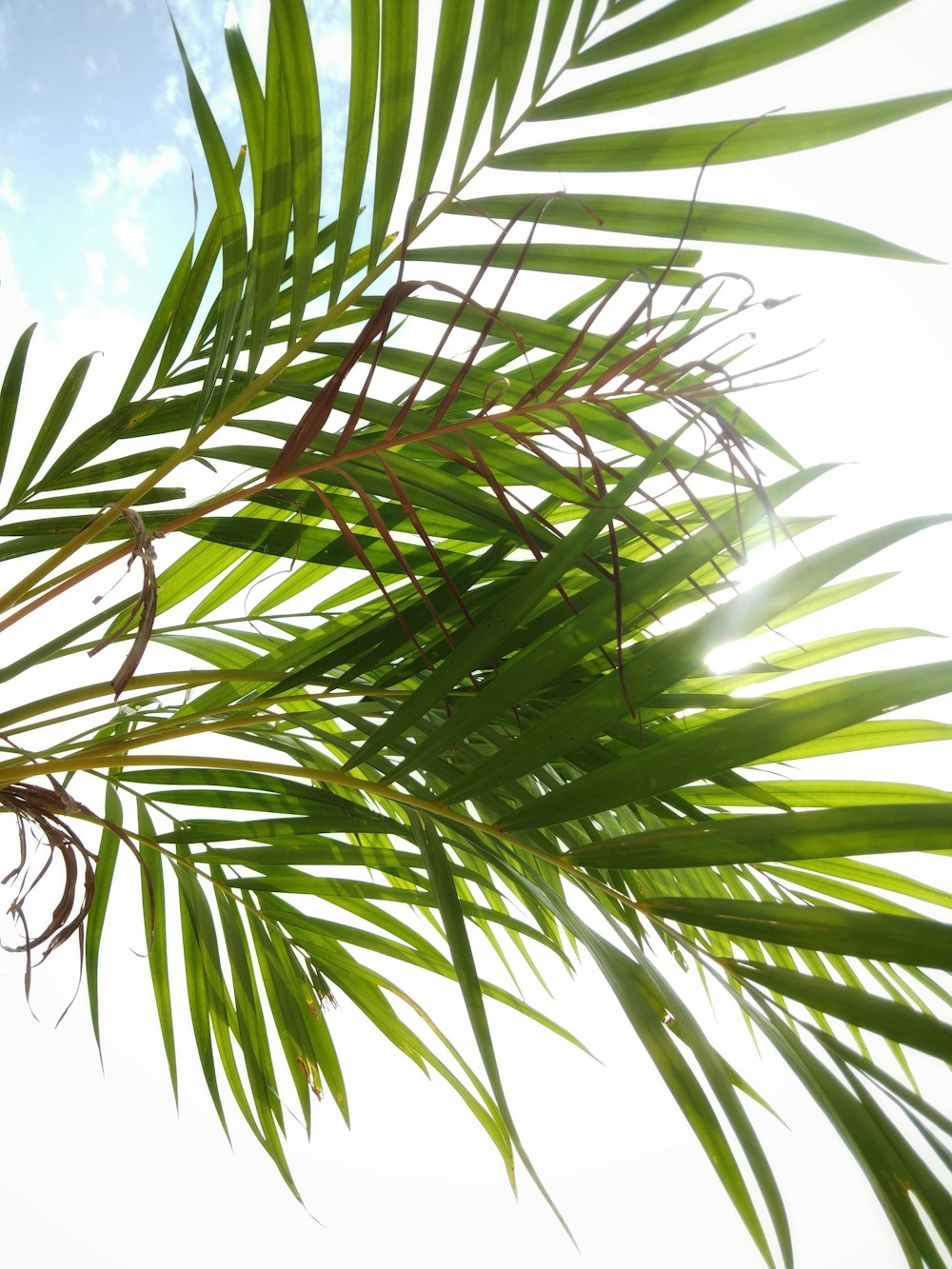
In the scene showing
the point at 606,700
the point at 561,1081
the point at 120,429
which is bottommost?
the point at 561,1081

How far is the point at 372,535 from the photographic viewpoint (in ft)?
1.64

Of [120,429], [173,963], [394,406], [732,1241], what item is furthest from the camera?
[732,1241]

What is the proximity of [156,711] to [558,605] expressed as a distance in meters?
0.39

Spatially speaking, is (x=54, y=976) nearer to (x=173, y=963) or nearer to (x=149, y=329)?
(x=173, y=963)

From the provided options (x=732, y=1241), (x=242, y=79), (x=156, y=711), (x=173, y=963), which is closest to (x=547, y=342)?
(x=242, y=79)

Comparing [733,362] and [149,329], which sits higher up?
[149,329]

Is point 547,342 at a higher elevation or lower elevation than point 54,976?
lower

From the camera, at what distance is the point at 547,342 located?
406 millimetres

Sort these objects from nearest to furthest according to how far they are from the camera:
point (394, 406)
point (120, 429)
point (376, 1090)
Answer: point (394, 406) → point (120, 429) → point (376, 1090)

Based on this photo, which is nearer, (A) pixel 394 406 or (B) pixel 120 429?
(A) pixel 394 406

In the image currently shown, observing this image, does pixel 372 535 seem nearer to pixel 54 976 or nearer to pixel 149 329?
pixel 149 329

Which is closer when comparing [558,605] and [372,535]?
[558,605]

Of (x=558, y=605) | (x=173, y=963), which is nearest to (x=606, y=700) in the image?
(x=558, y=605)

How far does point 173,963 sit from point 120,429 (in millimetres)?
2894
